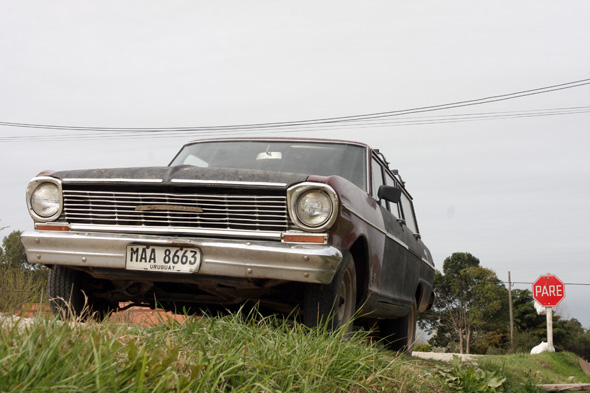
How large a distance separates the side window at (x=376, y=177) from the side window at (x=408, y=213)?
1.53 metres

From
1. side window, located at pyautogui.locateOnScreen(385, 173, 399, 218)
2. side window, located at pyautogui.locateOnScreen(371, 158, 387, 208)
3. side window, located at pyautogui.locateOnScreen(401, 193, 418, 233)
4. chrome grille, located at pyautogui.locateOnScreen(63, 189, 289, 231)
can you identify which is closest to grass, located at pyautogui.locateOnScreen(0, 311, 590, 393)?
chrome grille, located at pyautogui.locateOnScreen(63, 189, 289, 231)

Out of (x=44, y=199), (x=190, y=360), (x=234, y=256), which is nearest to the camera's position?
(x=190, y=360)

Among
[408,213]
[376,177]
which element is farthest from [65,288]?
[408,213]

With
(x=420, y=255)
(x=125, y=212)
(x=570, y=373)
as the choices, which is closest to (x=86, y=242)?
(x=125, y=212)

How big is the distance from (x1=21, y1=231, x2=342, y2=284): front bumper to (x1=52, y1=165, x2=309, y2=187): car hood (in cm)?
37

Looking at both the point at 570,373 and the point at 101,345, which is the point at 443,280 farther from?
the point at 101,345

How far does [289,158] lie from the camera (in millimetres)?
5836

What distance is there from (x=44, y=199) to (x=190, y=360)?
217 cm

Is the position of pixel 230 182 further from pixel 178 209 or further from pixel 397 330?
pixel 397 330

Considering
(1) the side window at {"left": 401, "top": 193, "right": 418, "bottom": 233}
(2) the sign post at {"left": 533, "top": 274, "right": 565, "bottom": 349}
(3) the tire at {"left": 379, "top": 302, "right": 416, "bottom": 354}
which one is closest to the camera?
(3) the tire at {"left": 379, "top": 302, "right": 416, "bottom": 354}

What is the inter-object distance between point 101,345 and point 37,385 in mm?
460

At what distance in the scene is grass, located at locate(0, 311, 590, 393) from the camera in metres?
2.63

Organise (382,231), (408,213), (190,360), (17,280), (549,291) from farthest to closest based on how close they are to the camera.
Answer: (549,291) → (17,280) → (408,213) → (382,231) → (190,360)

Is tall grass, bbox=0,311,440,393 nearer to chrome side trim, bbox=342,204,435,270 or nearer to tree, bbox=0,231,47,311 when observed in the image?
chrome side trim, bbox=342,204,435,270
